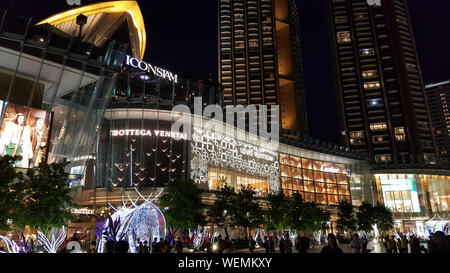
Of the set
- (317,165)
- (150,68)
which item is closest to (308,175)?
(317,165)

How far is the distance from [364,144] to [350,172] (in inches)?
1614

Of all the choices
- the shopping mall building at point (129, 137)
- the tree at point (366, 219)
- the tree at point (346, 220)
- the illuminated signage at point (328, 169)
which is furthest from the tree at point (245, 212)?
the illuminated signage at point (328, 169)

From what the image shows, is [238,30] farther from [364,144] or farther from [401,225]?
[401,225]

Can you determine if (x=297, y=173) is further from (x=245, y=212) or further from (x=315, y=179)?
(x=245, y=212)

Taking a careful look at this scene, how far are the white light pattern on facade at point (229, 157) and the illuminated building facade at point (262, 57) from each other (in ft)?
190

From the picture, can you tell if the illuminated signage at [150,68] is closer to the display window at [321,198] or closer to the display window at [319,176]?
the display window at [319,176]

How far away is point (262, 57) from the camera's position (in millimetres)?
127000

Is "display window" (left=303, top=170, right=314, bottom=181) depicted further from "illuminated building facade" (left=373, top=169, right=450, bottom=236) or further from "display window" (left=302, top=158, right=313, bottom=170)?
"illuminated building facade" (left=373, top=169, right=450, bottom=236)

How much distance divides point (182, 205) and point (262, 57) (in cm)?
10170

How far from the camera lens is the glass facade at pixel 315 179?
2815 inches

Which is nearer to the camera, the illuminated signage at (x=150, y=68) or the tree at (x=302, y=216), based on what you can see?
the tree at (x=302, y=216)

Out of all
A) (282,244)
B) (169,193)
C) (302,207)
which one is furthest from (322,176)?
(282,244)

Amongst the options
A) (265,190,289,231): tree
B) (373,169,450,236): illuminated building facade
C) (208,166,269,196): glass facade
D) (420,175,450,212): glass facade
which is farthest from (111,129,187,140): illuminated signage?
(420,175,450,212): glass facade

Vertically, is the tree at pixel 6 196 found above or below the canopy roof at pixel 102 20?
below
